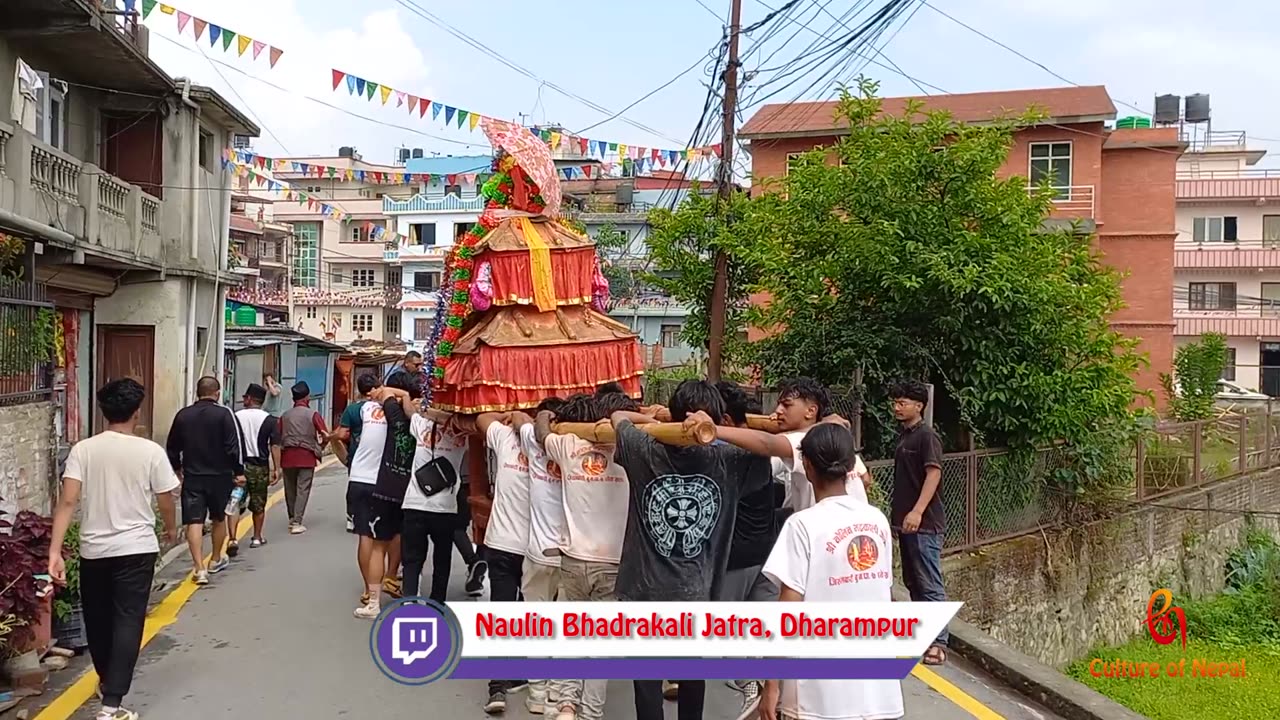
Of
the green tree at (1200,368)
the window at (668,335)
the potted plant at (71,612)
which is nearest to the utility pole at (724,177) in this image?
the potted plant at (71,612)

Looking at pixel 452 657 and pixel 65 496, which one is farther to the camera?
pixel 452 657

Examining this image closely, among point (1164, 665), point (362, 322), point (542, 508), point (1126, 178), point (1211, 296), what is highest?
point (1126, 178)

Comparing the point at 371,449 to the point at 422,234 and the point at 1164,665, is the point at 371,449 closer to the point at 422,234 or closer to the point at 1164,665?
the point at 1164,665

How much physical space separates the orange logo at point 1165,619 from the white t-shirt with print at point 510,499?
1093 centimetres

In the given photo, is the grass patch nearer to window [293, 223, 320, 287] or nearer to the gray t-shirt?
the gray t-shirt

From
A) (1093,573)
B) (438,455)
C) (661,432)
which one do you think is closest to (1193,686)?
(1093,573)

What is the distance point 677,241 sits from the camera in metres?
15.8

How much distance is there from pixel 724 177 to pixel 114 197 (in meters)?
8.68

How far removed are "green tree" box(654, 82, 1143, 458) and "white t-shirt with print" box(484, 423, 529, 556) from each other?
19.0ft

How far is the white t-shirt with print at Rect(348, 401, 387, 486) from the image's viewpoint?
749 centimetres

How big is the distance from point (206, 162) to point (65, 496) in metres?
14.0

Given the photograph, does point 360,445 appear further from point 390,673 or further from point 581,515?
point 581,515

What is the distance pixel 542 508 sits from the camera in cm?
523

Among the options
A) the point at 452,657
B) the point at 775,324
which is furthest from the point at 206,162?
the point at 452,657
